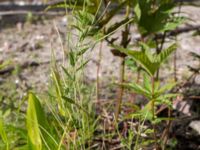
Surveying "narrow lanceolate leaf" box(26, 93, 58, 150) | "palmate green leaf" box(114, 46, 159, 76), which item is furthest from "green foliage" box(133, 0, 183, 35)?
"narrow lanceolate leaf" box(26, 93, 58, 150)

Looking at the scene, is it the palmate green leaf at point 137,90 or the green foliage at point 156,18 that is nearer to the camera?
the palmate green leaf at point 137,90

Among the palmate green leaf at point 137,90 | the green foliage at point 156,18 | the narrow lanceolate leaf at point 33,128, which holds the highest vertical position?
the green foliage at point 156,18

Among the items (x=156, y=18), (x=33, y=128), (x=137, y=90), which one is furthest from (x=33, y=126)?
(x=156, y=18)

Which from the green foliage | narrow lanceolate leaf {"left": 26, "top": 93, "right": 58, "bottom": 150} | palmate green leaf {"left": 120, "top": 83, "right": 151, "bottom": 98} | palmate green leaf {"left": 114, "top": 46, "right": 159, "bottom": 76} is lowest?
narrow lanceolate leaf {"left": 26, "top": 93, "right": 58, "bottom": 150}

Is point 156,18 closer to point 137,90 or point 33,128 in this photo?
point 137,90

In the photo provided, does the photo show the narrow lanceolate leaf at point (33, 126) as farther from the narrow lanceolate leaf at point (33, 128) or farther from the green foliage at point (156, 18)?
the green foliage at point (156, 18)

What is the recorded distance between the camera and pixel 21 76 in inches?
111

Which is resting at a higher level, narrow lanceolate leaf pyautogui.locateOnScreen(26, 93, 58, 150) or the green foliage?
the green foliage

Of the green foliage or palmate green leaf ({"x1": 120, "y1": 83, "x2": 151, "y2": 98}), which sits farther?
the green foliage

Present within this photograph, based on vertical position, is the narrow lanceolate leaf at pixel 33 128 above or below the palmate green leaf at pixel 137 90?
below

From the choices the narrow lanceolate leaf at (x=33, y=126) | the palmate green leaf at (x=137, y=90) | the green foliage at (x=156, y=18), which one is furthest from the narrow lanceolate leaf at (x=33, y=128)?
the green foliage at (x=156, y=18)

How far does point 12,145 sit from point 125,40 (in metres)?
0.50

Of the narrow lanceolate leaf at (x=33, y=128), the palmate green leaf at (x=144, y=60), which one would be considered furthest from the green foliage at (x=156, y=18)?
the narrow lanceolate leaf at (x=33, y=128)

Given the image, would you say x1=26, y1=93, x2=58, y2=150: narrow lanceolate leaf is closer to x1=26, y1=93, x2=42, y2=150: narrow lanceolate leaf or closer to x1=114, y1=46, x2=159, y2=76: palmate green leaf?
x1=26, y1=93, x2=42, y2=150: narrow lanceolate leaf
